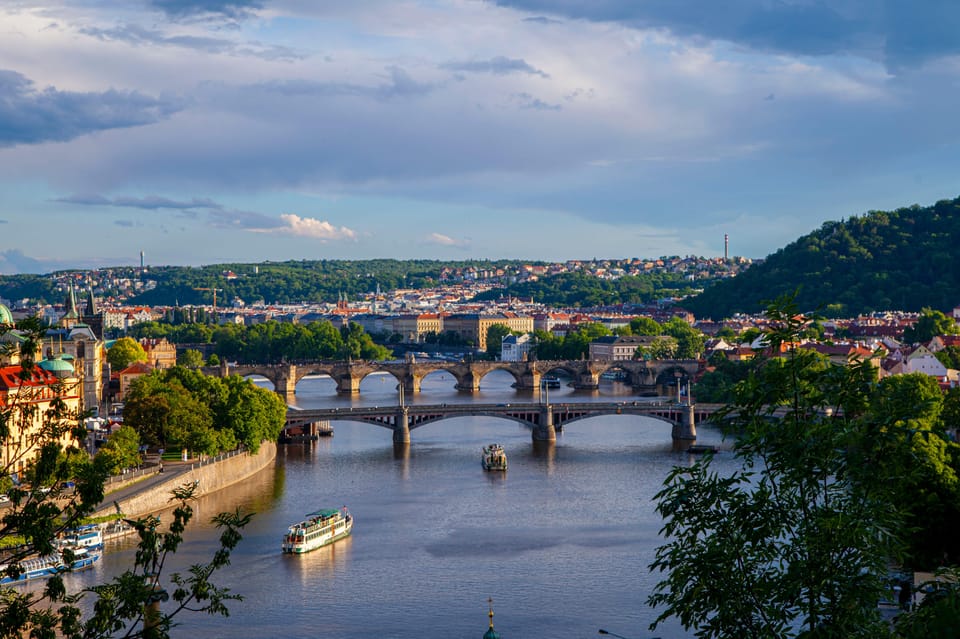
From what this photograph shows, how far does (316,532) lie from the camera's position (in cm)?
2842

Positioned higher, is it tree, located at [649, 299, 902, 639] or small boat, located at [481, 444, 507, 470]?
tree, located at [649, 299, 902, 639]

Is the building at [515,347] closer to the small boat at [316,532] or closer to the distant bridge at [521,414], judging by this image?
the distant bridge at [521,414]

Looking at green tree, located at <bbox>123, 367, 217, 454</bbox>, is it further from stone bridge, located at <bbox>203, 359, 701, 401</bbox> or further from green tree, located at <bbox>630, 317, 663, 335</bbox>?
green tree, located at <bbox>630, 317, 663, 335</bbox>

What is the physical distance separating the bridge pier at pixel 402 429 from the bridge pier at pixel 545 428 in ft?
14.1

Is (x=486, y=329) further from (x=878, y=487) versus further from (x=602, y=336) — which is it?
(x=878, y=487)

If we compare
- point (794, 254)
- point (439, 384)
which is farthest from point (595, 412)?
→ point (794, 254)

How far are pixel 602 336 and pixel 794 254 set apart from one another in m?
27.3

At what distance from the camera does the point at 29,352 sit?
29.0 feet

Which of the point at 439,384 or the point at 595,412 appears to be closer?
the point at 595,412

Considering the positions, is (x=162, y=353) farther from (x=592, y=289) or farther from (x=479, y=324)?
(x=592, y=289)

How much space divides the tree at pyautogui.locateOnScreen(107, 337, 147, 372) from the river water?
24.9 m

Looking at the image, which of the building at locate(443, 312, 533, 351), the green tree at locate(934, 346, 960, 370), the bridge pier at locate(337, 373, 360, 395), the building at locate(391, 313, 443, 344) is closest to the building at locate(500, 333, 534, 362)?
the building at locate(443, 312, 533, 351)

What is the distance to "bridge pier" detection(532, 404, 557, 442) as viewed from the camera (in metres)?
46.7

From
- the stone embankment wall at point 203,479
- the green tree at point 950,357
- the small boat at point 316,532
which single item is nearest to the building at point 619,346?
the green tree at point 950,357
